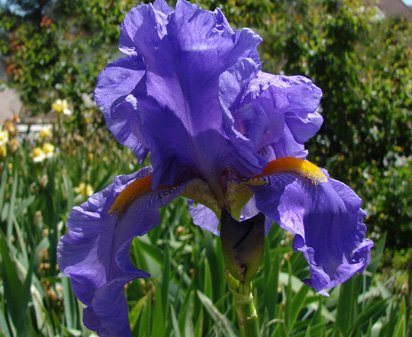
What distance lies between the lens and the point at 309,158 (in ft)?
14.4

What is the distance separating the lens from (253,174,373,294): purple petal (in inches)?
30.0

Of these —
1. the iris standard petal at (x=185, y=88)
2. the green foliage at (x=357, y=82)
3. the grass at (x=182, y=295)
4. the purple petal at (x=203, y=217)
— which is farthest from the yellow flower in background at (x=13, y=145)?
the iris standard petal at (x=185, y=88)

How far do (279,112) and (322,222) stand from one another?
7.1 inches

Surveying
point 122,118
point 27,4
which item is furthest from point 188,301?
point 27,4

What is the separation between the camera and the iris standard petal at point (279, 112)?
837 mm

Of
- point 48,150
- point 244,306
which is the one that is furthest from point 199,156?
point 48,150

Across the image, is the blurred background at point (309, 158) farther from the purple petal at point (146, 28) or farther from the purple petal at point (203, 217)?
the purple petal at point (146, 28)

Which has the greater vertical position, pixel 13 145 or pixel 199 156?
pixel 199 156

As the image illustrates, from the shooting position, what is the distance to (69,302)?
5.02ft

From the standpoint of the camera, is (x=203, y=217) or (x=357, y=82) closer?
(x=203, y=217)

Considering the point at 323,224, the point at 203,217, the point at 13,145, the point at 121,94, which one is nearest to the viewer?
the point at 323,224

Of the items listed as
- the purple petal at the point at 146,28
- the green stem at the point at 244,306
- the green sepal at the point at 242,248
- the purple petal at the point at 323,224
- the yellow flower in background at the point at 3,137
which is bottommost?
the yellow flower in background at the point at 3,137

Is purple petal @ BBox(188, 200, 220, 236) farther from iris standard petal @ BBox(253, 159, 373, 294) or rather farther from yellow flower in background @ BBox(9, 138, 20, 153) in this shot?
yellow flower in background @ BBox(9, 138, 20, 153)

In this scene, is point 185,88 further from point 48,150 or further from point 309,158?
point 309,158
